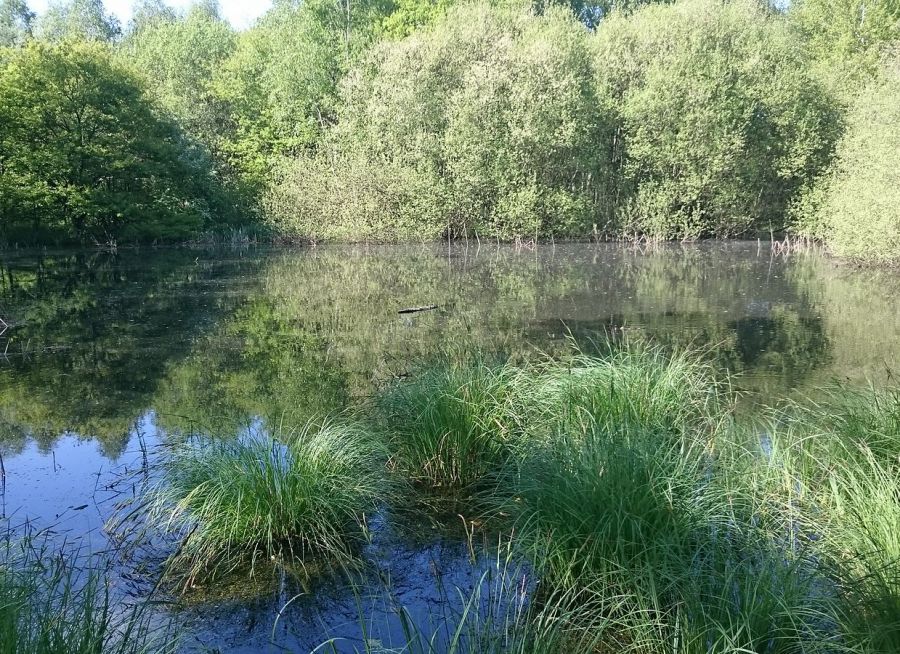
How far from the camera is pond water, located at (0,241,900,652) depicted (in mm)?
4230

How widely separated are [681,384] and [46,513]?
199 inches

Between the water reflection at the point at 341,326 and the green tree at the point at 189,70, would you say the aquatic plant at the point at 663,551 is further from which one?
the green tree at the point at 189,70

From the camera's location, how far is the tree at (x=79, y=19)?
2109 inches

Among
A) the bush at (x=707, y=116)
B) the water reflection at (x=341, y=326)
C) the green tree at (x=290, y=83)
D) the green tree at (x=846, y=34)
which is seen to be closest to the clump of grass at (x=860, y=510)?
the water reflection at (x=341, y=326)

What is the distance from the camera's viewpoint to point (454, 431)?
16.5 ft

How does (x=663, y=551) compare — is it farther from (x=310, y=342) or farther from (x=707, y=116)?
(x=707, y=116)

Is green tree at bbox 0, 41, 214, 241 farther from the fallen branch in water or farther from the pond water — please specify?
the fallen branch in water

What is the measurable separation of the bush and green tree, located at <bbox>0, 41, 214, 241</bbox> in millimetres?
20758


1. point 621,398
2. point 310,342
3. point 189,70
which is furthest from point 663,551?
point 189,70

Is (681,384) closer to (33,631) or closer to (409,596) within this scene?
(409,596)

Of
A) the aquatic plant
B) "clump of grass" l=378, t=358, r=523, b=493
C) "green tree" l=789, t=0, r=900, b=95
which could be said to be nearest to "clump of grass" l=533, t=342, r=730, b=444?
"clump of grass" l=378, t=358, r=523, b=493

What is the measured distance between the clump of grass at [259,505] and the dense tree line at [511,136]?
2367cm

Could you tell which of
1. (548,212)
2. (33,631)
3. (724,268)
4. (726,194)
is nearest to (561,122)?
(548,212)

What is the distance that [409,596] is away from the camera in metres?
3.74
